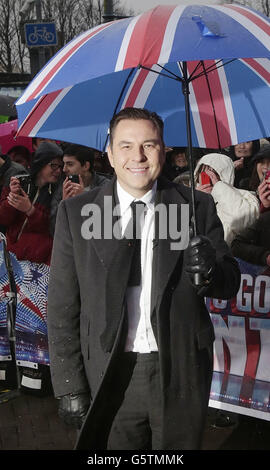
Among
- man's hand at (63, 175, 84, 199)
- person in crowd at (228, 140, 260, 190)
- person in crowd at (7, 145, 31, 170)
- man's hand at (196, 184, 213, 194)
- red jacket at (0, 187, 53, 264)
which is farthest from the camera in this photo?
person in crowd at (7, 145, 31, 170)

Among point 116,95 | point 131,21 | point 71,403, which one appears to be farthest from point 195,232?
point 116,95

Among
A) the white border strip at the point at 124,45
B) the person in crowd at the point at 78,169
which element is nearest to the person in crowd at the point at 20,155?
the person in crowd at the point at 78,169

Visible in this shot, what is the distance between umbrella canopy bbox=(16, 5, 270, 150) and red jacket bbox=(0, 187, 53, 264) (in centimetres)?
146

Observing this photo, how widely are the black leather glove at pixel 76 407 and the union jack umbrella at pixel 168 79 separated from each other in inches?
50.0

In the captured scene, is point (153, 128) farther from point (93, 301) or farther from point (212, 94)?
point (212, 94)

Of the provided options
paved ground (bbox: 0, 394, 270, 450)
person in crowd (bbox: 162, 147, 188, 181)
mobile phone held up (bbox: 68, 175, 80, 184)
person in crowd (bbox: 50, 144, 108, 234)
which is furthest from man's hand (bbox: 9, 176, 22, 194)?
person in crowd (bbox: 162, 147, 188, 181)

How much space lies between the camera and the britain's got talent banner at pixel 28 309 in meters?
5.43

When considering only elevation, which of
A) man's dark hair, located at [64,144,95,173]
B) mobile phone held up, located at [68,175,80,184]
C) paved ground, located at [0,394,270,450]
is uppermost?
man's dark hair, located at [64,144,95,173]

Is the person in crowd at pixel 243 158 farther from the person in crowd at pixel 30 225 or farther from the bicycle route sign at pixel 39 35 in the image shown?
the bicycle route sign at pixel 39 35

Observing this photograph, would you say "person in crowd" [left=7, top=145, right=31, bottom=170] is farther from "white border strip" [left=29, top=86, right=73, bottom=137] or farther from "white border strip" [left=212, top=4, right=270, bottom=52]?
"white border strip" [left=212, top=4, right=270, bottom=52]

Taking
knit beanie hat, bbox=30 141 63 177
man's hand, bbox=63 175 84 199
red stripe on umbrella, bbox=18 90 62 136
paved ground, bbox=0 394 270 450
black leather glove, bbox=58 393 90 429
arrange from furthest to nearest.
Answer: knit beanie hat, bbox=30 141 63 177, man's hand, bbox=63 175 84 199, paved ground, bbox=0 394 270 450, red stripe on umbrella, bbox=18 90 62 136, black leather glove, bbox=58 393 90 429

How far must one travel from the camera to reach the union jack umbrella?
114 inches

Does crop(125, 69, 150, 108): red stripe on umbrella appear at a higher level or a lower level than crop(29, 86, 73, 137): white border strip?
higher

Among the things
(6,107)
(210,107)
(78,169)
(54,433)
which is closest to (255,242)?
(210,107)
